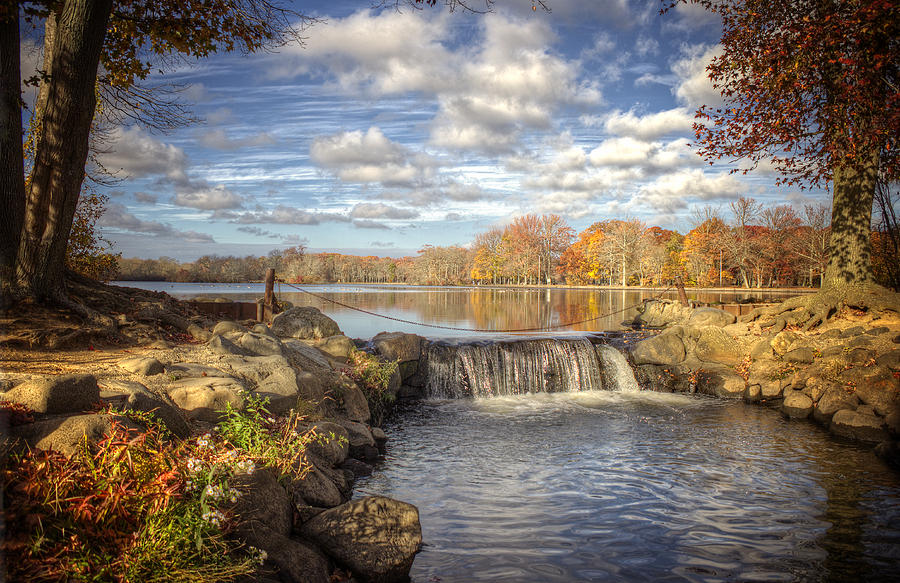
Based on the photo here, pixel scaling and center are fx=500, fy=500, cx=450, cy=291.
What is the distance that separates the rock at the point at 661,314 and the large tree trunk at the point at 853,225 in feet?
16.5

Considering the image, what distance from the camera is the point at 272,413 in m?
7.01

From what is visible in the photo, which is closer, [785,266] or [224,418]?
[224,418]

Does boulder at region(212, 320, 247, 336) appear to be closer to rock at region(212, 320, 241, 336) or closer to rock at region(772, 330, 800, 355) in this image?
rock at region(212, 320, 241, 336)

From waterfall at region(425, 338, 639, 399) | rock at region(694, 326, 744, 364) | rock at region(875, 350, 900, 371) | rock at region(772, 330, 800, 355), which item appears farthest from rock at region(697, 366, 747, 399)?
rock at region(875, 350, 900, 371)

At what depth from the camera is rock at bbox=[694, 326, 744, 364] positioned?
541 inches

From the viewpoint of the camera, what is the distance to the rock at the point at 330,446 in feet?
22.1

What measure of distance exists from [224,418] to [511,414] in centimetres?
679

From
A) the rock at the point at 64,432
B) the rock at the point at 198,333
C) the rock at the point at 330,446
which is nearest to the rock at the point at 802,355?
the rock at the point at 330,446

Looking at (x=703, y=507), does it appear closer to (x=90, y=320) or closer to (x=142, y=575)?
(x=142, y=575)

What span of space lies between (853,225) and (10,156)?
17.6 m

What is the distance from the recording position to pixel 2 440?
331 centimetres

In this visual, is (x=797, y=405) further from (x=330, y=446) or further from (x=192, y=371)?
(x=192, y=371)

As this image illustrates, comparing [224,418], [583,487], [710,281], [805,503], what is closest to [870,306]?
[805,503]

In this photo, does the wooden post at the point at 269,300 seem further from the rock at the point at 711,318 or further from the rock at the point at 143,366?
the rock at the point at 711,318
